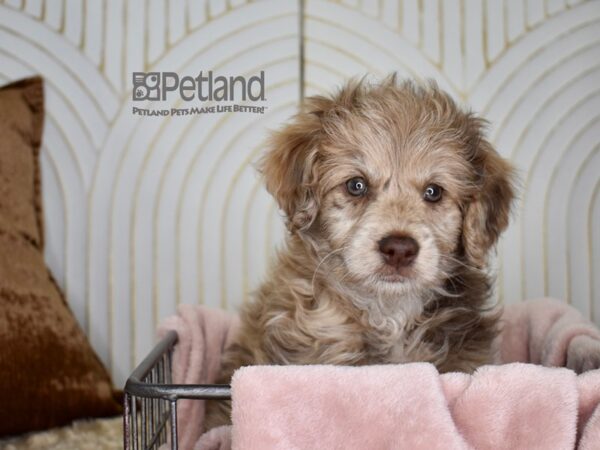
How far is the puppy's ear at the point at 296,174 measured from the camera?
6.70 feet

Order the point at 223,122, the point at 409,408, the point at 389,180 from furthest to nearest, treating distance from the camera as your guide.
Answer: the point at 223,122 → the point at 389,180 → the point at 409,408

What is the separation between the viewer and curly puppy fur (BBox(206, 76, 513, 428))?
1976 mm

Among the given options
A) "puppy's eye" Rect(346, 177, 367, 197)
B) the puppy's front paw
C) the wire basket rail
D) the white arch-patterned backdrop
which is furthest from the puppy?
the white arch-patterned backdrop

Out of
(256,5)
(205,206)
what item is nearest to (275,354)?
(205,206)

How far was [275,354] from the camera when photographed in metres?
2.00

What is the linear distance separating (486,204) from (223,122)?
1.27 metres

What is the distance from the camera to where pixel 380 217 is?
74.7 inches

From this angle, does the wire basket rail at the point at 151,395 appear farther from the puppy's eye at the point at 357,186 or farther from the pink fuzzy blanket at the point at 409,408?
the puppy's eye at the point at 357,186

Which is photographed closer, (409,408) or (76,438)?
(409,408)

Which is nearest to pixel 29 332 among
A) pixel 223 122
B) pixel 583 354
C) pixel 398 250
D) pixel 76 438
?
pixel 76 438

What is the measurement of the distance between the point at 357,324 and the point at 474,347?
31cm

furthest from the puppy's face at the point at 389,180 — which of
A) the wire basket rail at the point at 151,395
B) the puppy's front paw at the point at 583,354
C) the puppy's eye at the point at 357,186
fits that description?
the wire basket rail at the point at 151,395

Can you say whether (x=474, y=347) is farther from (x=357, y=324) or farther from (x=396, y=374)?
(x=396, y=374)

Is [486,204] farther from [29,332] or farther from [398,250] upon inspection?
[29,332]
